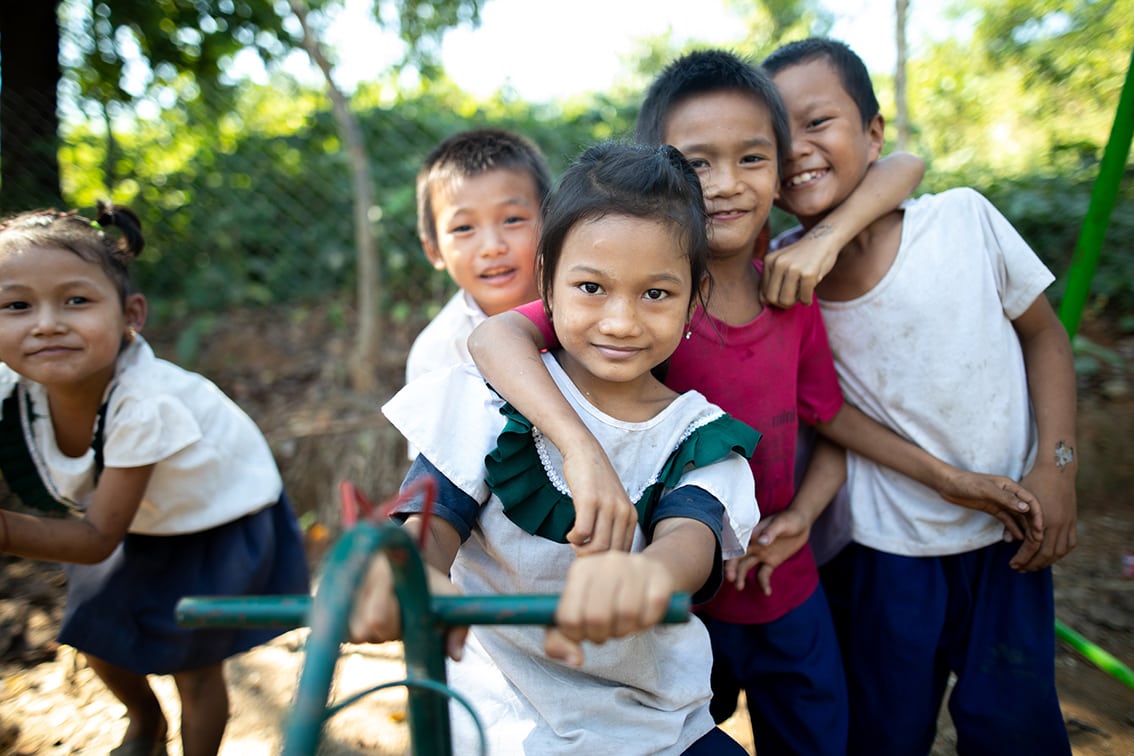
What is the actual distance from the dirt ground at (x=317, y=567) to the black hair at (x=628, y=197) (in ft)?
5.98

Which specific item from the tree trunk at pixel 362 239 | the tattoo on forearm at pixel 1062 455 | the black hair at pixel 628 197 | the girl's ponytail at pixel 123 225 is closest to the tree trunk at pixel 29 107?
the tree trunk at pixel 362 239

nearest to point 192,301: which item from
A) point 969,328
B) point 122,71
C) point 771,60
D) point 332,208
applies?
point 332,208

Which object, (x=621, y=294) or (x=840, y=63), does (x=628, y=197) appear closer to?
(x=621, y=294)

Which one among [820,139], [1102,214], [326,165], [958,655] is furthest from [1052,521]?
[326,165]

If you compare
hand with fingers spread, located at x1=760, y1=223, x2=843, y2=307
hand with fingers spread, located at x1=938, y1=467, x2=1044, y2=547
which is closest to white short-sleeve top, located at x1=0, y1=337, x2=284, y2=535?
hand with fingers spread, located at x1=760, y1=223, x2=843, y2=307

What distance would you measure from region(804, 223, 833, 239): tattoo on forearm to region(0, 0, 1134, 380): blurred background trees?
302 cm

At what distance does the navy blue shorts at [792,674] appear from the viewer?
168 centimetres

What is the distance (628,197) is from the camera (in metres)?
1.33

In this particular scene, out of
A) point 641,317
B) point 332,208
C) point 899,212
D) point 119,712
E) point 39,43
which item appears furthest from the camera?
point 332,208

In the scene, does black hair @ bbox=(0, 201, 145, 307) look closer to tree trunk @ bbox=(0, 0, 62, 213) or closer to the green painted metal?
the green painted metal

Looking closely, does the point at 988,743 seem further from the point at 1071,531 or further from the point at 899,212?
the point at 899,212

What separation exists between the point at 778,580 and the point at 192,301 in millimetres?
4960

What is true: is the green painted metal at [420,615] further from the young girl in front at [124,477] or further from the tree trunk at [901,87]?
the tree trunk at [901,87]

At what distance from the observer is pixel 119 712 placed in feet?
8.59
